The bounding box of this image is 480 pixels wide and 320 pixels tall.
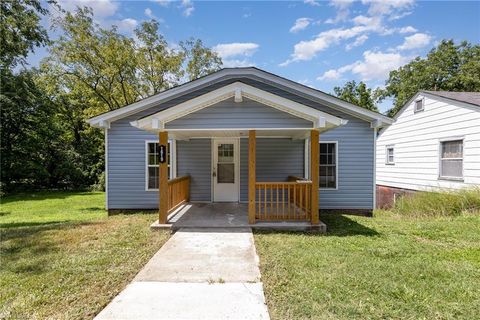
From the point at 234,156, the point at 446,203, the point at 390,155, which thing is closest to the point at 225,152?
the point at 234,156

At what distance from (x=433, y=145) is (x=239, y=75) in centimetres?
784

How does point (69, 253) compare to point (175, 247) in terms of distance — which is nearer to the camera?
point (69, 253)

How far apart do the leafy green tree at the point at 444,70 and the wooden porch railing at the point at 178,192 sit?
955 inches

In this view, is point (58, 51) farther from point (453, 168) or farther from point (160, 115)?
point (453, 168)

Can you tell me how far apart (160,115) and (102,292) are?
139 inches

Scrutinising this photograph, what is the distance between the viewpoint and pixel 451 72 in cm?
2366

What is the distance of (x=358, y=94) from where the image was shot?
26.8m

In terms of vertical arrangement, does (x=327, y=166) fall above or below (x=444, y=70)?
below

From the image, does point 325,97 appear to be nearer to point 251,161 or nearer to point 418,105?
point 251,161

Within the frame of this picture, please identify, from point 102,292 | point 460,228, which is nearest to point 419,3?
point 460,228

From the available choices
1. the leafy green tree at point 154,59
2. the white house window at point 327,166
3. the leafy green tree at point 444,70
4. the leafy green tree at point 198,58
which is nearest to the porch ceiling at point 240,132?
the white house window at point 327,166

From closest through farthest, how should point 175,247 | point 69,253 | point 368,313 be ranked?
point 368,313
point 69,253
point 175,247

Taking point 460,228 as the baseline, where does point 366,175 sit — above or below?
above

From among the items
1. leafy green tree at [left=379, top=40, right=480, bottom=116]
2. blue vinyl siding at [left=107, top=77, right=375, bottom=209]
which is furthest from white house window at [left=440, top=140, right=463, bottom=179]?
leafy green tree at [left=379, top=40, right=480, bottom=116]
